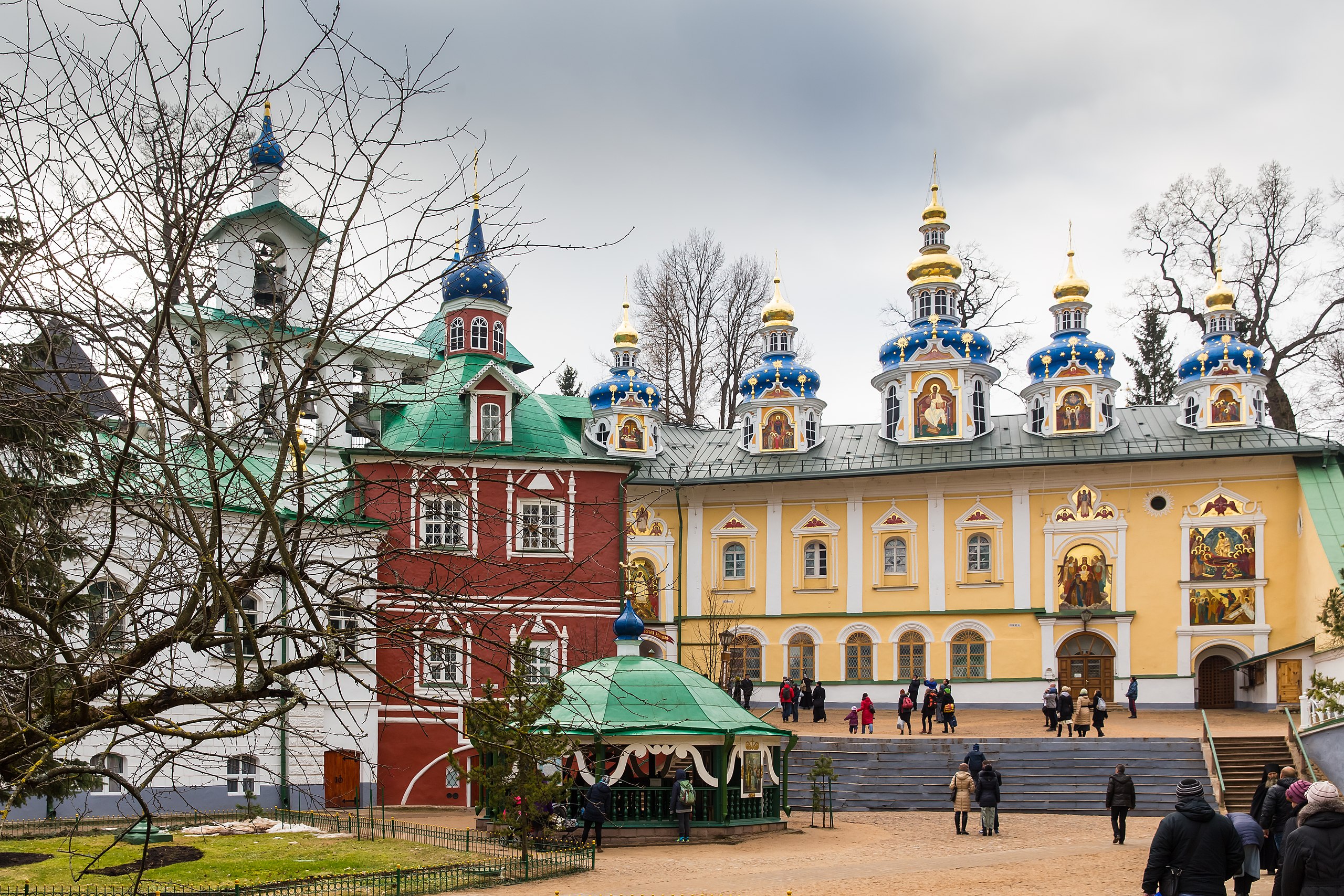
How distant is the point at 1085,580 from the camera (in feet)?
121

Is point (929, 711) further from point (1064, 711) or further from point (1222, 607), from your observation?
point (1222, 607)

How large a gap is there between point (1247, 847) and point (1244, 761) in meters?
12.4

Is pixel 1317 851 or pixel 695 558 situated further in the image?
pixel 695 558

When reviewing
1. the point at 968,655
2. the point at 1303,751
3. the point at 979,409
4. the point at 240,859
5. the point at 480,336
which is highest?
the point at 480,336

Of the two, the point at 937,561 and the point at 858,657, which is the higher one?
the point at 937,561

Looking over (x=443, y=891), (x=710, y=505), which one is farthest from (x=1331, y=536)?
(x=443, y=891)

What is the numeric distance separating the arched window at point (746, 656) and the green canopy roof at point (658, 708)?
1622 cm

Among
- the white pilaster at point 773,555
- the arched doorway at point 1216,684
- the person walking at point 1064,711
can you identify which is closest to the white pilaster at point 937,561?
the white pilaster at point 773,555

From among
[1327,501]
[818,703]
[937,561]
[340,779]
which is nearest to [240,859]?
[340,779]

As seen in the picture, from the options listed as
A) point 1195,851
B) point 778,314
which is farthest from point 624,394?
point 1195,851

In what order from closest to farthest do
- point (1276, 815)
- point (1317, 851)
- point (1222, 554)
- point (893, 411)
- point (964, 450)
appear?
point (1317, 851)
point (1276, 815)
point (1222, 554)
point (964, 450)
point (893, 411)

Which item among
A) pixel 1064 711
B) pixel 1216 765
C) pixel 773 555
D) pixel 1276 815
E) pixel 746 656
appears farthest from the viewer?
pixel 773 555

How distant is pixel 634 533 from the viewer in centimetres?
4044

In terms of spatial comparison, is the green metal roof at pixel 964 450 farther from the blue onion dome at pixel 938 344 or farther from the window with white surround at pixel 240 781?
the window with white surround at pixel 240 781
